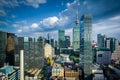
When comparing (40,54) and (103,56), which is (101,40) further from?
(40,54)

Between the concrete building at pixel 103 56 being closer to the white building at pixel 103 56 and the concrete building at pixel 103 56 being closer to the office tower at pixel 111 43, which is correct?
the white building at pixel 103 56

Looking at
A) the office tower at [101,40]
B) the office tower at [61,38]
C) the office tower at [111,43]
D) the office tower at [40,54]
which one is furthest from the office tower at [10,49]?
the office tower at [101,40]

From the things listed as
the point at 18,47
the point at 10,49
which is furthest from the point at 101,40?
the point at 10,49

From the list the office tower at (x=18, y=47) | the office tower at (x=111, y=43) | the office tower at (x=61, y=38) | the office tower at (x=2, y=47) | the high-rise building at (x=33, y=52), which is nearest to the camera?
the office tower at (x=2, y=47)

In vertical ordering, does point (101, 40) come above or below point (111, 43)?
above

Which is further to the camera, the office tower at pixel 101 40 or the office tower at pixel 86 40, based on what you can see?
the office tower at pixel 101 40

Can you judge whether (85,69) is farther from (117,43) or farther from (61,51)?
(61,51)

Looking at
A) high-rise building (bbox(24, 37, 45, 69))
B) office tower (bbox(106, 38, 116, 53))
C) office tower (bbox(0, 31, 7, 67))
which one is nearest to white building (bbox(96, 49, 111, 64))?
office tower (bbox(106, 38, 116, 53))

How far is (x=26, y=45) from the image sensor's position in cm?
2417

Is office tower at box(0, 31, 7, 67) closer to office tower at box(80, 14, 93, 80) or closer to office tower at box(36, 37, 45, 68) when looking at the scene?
office tower at box(36, 37, 45, 68)

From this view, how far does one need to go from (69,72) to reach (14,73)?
6900mm

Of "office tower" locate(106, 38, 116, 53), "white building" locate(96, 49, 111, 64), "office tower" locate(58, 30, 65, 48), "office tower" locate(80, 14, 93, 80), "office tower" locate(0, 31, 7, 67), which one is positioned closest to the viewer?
"office tower" locate(80, 14, 93, 80)

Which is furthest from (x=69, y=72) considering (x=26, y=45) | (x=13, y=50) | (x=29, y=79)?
(x=13, y=50)

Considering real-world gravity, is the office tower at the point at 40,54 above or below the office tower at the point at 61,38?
below
